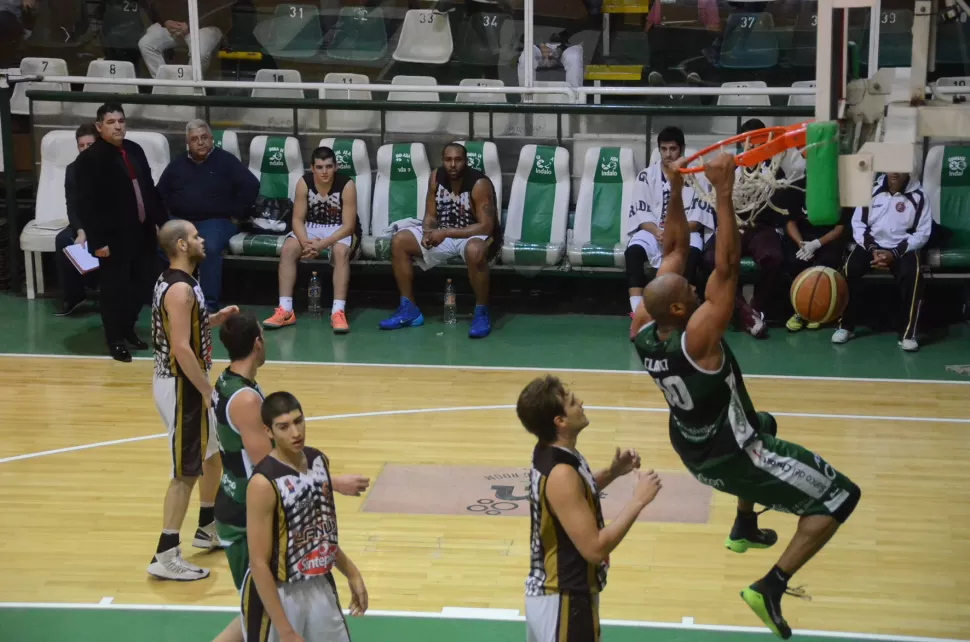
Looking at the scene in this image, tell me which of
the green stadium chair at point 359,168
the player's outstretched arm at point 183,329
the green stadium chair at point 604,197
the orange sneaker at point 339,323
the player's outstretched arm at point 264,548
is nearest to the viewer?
the player's outstretched arm at point 264,548

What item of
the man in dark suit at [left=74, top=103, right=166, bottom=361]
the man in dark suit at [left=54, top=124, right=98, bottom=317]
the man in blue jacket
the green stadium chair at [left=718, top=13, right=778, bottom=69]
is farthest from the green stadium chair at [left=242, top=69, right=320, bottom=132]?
the green stadium chair at [left=718, top=13, right=778, bottom=69]

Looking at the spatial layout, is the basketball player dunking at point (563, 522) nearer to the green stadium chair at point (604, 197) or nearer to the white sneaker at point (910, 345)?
the white sneaker at point (910, 345)

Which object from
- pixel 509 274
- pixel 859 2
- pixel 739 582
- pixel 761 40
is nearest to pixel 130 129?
pixel 509 274

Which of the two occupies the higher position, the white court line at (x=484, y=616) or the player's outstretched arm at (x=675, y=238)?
the player's outstretched arm at (x=675, y=238)

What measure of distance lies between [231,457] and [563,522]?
1801 mm

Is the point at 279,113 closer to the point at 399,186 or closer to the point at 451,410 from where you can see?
the point at 399,186

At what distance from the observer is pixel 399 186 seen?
12344 mm

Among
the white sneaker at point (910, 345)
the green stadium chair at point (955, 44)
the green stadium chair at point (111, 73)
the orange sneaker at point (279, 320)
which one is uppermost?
the green stadium chair at point (955, 44)

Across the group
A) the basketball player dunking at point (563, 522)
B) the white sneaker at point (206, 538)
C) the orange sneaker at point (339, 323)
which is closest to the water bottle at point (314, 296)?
the orange sneaker at point (339, 323)

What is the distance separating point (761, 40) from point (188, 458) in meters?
8.18

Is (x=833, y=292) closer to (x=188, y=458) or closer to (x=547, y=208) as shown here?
(x=547, y=208)

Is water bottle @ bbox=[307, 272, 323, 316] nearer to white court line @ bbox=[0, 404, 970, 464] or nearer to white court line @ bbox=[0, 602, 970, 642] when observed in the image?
white court line @ bbox=[0, 404, 970, 464]

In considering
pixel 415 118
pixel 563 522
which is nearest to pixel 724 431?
pixel 563 522

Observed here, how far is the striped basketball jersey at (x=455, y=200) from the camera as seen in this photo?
11.5 metres
